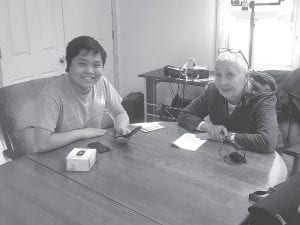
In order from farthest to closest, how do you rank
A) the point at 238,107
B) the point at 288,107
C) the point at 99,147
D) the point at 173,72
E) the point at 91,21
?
the point at 91,21 < the point at 173,72 < the point at 288,107 < the point at 238,107 < the point at 99,147

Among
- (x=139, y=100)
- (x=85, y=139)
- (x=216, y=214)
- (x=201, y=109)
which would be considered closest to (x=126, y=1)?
(x=139, y=100)

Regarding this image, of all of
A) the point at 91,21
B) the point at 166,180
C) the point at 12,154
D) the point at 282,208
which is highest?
the point at 91,21

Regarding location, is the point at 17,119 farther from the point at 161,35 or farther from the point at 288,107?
the point at 161,35

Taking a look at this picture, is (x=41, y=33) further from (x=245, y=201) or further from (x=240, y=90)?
(x=245, y=201)

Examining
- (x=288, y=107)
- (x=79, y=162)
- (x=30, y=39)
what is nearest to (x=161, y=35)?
(x=30, y=39)

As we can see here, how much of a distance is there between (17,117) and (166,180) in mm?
1056

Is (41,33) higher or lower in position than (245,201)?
higher

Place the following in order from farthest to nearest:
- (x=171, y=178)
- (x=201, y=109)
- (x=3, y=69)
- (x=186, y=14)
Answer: (x=186, y=14) → (x=3, y=69) → (x=201, y=109) → (x=171, y=178)

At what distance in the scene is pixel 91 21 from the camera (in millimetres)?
3832

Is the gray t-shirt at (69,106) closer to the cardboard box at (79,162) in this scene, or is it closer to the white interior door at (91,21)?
the cardboard box at (79,162)

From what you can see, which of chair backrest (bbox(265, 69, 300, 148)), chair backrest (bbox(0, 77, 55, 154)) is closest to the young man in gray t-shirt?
chair backrest (bbox(0, 77, 55, 154))

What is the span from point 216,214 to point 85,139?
0.93 meters

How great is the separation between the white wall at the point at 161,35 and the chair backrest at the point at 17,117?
80.0 inches

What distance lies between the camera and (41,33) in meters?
3.35
